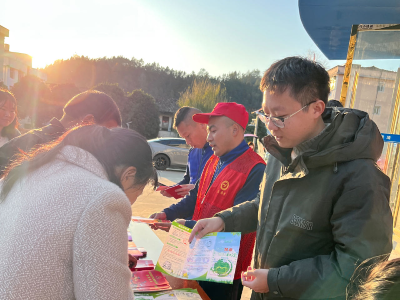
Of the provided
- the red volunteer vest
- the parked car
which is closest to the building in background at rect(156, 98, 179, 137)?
the parked car

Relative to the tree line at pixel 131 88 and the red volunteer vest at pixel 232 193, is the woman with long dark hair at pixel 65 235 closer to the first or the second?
the red volunteer vest at pixel 232 193

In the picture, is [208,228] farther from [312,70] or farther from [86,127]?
[312,70]

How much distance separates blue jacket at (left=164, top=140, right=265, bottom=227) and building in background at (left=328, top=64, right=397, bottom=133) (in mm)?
2023

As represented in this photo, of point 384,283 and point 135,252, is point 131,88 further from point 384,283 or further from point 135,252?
point 384,283

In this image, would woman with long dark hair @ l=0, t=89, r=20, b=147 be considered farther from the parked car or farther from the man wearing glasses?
the parked car

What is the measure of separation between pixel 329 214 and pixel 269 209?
27 cm

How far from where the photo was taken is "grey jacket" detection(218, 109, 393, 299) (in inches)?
40.6

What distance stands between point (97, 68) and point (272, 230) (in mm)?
58065

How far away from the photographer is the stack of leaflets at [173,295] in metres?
1.40

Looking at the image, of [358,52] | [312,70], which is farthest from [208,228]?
[358,52]

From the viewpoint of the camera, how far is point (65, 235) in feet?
2.75

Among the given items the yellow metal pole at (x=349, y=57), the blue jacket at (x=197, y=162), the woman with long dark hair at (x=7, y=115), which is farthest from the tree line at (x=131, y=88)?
the yellow metal pole at (x=349, y=57)

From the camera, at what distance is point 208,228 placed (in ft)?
5.06

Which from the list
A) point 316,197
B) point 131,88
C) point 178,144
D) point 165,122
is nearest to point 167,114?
point 165,122
